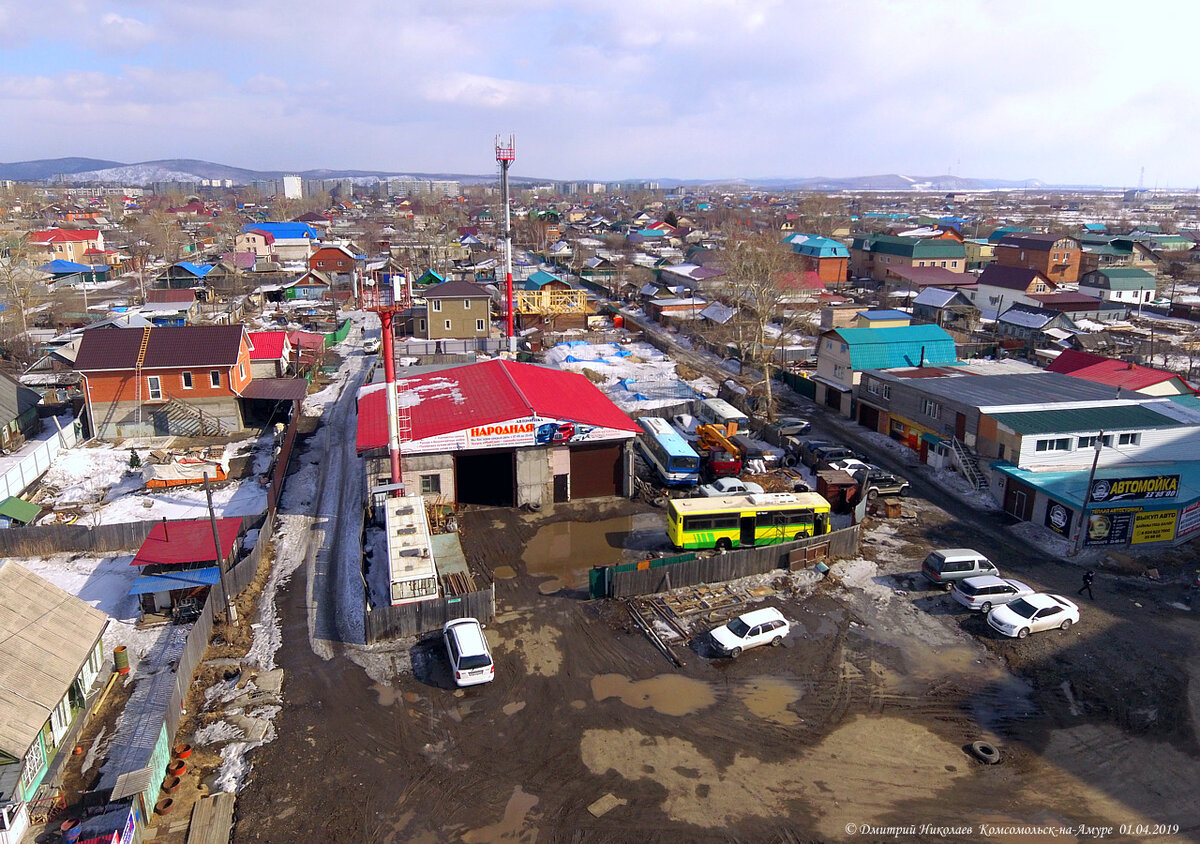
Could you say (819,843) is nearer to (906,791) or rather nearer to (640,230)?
(906,791)

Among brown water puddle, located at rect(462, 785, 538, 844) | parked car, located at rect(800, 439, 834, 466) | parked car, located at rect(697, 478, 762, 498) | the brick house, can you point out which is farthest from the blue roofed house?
the brick house

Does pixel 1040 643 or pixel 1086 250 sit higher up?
pixel 1086 250

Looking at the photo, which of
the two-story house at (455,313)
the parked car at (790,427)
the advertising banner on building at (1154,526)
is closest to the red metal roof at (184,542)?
the parked car at (790,427)

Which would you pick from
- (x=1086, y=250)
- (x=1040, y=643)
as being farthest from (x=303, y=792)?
(x=1086, y=250)

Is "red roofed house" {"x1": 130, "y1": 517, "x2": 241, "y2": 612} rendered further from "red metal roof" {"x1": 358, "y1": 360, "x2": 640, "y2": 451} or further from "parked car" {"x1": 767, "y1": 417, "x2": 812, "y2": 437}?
"parked car" {"x1": 767, "y1": 417, "x2": 812, "y2": 437}

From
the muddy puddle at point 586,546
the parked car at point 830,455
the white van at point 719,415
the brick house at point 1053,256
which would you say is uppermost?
the brick house at point 1053,256

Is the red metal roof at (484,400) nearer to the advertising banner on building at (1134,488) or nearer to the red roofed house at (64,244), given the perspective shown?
the advertising banner on building at (1134,488)
